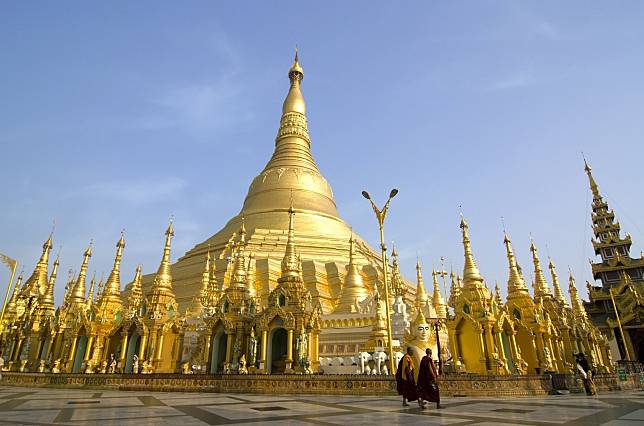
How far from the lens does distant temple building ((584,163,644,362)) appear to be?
4219 cm

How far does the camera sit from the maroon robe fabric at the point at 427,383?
920cm

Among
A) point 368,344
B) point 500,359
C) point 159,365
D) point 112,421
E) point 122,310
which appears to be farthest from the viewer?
point 122,310

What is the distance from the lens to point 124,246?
28.7 metres

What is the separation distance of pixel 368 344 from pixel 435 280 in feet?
40.8

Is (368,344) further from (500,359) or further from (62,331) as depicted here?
(62,331)

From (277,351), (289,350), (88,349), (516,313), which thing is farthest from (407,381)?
(88,349)

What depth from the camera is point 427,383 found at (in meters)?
9.41

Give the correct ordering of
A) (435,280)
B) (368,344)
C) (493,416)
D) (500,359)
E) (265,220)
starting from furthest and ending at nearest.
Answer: (265,220) → (435,280) → (368,344) → (500,359) → (493,416)

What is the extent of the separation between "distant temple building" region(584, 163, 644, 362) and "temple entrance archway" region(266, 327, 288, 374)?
34.4m

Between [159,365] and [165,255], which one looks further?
[165,255]

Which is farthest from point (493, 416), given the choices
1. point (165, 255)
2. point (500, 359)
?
point (165, 255)

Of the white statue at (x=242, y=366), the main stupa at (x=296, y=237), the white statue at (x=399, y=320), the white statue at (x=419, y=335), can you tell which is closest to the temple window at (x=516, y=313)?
the white statue at (x=419, y=335)

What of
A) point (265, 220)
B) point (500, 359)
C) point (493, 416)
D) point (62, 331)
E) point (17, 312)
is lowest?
point (493, 416)

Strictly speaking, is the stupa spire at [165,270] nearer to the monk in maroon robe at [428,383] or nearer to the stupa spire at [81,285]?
the stupa spire at [81,285]
